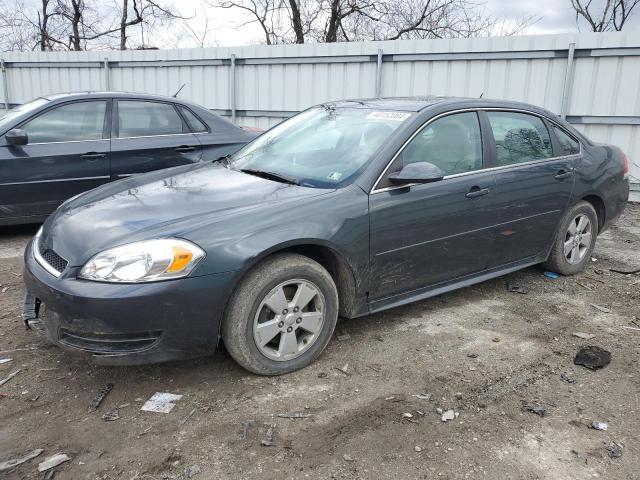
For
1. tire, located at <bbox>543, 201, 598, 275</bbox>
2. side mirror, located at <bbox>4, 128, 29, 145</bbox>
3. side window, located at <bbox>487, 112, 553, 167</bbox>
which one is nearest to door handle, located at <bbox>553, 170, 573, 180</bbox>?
side window, located at <bbox>487, 112, 553, 167</bbox>

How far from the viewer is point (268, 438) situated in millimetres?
2658

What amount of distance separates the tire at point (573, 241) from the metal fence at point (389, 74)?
3907 millimetres

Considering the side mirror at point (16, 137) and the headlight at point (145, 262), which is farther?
the side mirror at point (16, 137)

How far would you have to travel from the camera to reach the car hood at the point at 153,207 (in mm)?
2949

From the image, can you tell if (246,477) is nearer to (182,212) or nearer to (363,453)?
(363,453)

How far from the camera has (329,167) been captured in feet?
12.1

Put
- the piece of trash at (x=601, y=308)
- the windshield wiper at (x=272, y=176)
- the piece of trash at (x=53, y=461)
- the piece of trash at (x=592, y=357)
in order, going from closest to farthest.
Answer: the piece of trash at (x=53, y=461) → the piece of trash at (x=592, y=357) → the windshield wiper at (x=272, y=176) → the piece of trash at (x=601, y=308)

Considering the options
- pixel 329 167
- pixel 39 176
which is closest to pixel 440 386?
pixel 329 167

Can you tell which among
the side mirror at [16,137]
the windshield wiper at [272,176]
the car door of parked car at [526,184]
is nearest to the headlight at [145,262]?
the windshield wiper at [272,176]

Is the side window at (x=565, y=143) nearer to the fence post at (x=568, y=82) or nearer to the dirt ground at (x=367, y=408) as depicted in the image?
the dirt ground at (x=367, y=408)

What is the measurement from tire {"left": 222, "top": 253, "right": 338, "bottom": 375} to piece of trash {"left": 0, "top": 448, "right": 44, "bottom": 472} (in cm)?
101

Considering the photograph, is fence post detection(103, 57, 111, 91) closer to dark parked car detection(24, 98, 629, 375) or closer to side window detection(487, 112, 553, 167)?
dark parked car detection(24, 98, 629, 375)

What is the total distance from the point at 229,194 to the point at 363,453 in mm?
1665

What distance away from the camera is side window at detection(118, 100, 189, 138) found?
6160 mm
